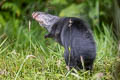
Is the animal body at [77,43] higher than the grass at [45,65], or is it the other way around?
the animal body at [77,43]

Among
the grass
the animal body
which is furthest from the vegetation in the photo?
the animal body

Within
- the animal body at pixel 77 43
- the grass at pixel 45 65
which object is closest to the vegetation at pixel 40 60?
the grass at pixel 45 65

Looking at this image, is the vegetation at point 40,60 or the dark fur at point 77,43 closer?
the dark fur at point 77,43

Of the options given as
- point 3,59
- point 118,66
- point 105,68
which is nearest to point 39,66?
point 3,59

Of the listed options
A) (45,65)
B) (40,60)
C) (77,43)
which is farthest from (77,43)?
(40,60)

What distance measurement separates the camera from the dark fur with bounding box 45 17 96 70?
11.6ft

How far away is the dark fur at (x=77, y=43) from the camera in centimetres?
353

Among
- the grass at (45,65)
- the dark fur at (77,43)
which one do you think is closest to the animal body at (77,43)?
the dark fur at (77,43)

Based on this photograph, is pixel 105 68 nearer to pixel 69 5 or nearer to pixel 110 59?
pixel 110 59

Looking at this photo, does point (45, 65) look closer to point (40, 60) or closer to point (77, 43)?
point (40, 60)

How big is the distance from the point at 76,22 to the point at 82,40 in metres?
0.28

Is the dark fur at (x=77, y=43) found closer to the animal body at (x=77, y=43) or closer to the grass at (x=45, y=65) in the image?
the animal body at (x=77, y=43)

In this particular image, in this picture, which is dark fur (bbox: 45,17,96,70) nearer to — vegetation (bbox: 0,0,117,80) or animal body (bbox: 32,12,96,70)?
animal body (bbox: 32,12,96,70)

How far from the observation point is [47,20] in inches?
174
